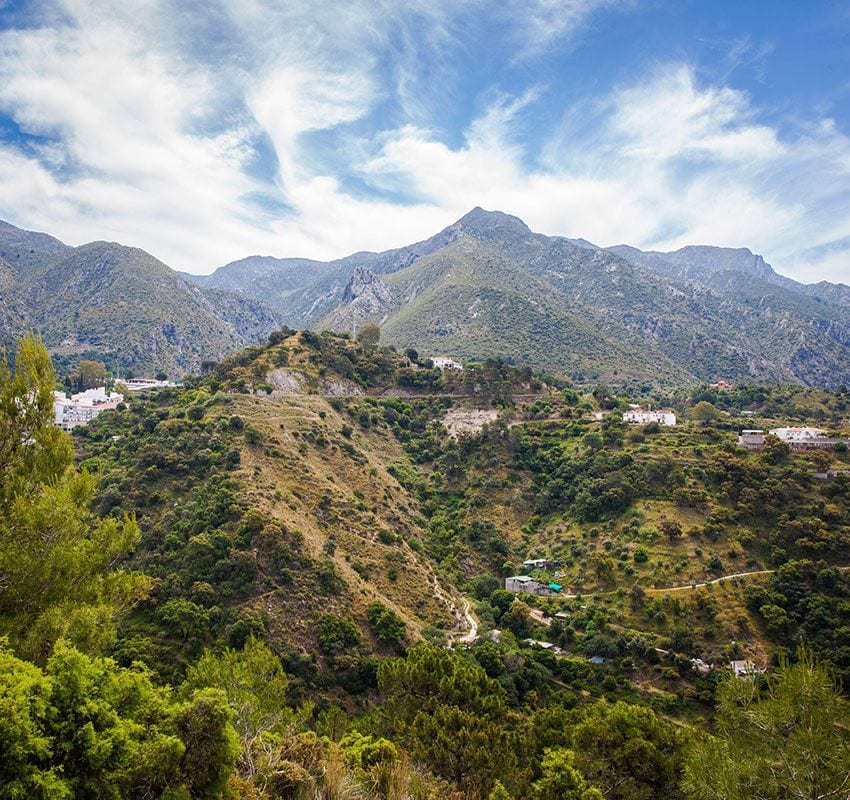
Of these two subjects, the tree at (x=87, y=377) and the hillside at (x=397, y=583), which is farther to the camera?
the tree at (x=87, y=377)

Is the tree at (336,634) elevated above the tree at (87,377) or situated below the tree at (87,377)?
below

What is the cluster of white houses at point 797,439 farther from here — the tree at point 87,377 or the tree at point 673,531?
the tree at point 87,377

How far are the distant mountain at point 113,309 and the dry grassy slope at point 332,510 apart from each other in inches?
3870

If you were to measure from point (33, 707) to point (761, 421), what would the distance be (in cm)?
9198

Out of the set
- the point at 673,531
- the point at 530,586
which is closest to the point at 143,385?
the point at 530,586

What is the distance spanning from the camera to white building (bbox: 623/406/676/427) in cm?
7007

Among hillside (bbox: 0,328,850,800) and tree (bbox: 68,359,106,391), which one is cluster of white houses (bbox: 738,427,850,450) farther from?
tree (bbox: 68,359,106,391)

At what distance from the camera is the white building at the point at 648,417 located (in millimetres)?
70075

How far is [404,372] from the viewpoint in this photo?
8112cm

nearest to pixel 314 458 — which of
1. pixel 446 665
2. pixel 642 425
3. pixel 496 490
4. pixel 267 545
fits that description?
pixel 267 545

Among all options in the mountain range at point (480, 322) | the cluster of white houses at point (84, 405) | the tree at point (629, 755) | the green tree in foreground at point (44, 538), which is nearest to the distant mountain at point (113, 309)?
the mountain range at point (480, 322)

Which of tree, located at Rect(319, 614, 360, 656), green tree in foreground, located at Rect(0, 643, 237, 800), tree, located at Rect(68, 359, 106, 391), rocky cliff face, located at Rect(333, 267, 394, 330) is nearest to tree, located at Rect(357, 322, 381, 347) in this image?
tree, located at Rect(68, 359, 106, 391)

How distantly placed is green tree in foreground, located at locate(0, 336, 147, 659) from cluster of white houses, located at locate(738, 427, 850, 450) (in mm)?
62840

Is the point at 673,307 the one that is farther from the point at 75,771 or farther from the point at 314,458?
the point at 75,771
